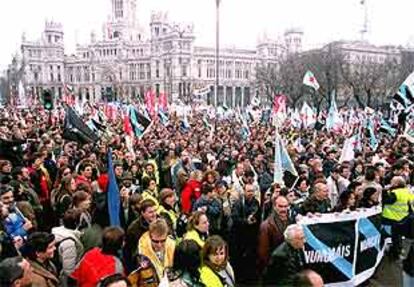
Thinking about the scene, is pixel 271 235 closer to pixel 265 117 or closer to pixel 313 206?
pixel 313 206

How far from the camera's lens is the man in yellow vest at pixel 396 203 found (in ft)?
24.9

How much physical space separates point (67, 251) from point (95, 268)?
2.32ft

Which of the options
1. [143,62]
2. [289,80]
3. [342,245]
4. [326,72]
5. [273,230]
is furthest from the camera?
[143,62]

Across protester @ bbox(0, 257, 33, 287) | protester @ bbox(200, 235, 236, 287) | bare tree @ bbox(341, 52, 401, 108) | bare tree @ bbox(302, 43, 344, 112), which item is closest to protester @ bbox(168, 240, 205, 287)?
protester @ bbox(200, 235, 236, 287)

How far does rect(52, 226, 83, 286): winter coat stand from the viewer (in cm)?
495

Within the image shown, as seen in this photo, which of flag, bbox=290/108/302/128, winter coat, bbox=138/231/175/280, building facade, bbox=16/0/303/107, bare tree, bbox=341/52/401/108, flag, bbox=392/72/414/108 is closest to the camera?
winter coat, bbox=138/231/175/280

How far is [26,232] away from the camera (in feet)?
18.3

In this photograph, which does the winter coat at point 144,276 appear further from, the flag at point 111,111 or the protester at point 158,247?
the flag at point 111,111

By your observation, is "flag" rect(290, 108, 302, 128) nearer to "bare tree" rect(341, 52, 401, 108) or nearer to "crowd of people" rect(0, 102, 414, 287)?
"crowd of people" rect(0, 102, 414, 287)

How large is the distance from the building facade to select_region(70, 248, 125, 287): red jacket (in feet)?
370

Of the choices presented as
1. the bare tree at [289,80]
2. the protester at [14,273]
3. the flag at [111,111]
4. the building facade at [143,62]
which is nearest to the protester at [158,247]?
the protester at [14,273]

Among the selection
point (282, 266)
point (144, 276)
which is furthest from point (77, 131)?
point (282, 266)

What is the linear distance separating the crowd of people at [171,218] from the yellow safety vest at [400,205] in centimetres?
1

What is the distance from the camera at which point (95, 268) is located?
443 cm
